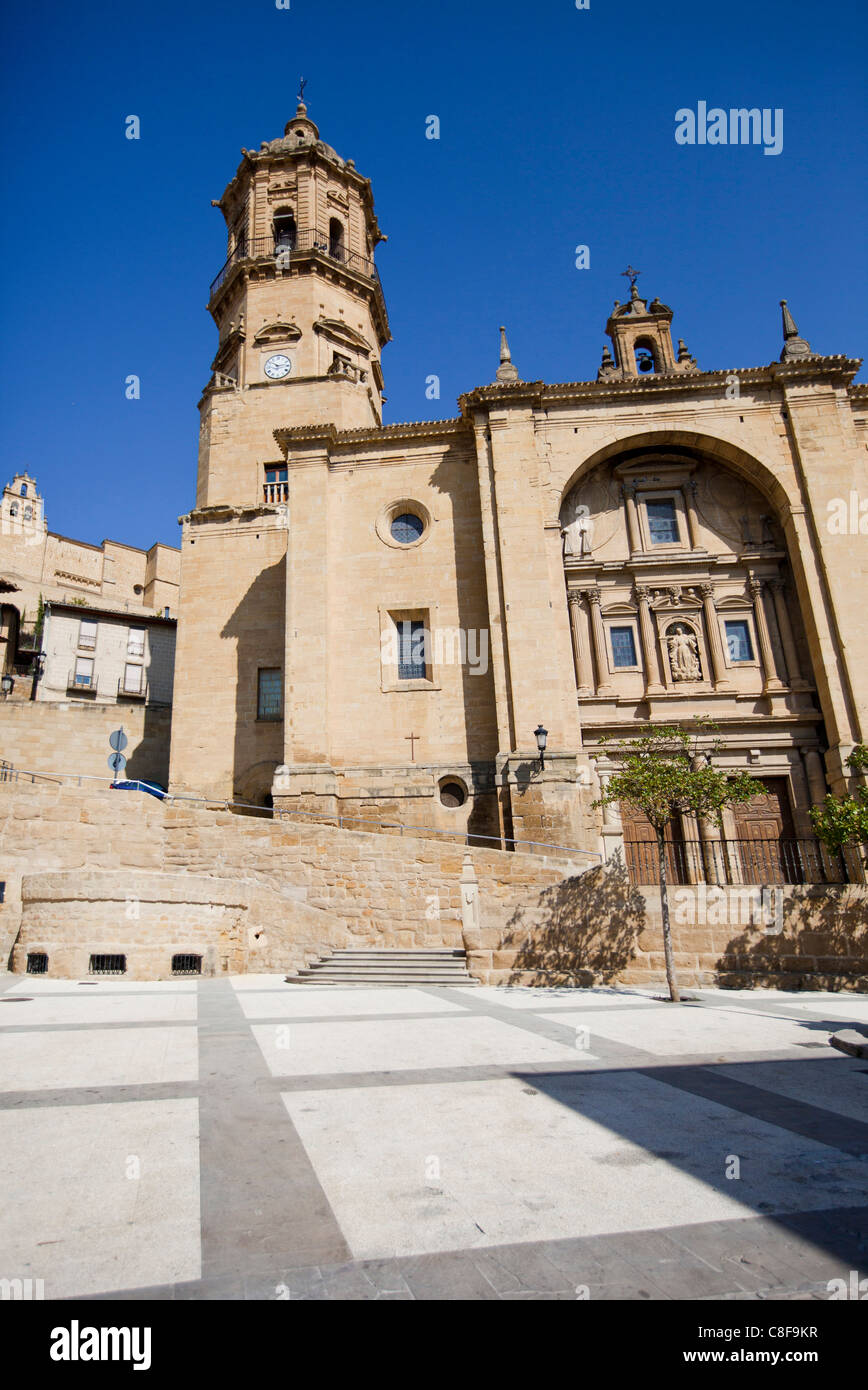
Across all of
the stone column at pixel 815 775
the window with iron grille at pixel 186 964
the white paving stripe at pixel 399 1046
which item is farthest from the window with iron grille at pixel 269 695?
the stone column at pixel 815 775

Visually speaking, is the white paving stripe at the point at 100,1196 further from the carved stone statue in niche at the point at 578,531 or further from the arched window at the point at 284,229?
the arched window at the point at 284,229

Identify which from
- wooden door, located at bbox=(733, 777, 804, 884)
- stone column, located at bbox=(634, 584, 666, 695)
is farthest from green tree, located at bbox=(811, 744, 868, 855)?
stone column, located at bbox=(634, 584, 666, 695)

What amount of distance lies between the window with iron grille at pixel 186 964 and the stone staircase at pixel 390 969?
5.81 feet

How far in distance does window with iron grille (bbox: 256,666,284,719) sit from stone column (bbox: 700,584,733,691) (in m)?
13.3

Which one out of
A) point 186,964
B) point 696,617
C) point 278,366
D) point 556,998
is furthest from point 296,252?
point 556,998

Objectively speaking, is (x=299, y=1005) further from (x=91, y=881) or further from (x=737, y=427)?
(x=737, y=427)

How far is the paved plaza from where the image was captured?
2.71 meters

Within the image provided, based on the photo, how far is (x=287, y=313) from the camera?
27266 mm

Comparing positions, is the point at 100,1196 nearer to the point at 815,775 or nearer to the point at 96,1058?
the point at 96,1058

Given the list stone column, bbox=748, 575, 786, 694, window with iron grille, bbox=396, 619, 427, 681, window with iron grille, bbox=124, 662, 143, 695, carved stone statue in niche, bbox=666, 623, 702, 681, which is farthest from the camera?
window with iron grille, bbox=124, 662, 143, 695

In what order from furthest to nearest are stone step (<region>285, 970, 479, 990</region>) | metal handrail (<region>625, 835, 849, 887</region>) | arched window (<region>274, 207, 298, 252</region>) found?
arched window (<region>274, 207, 298, 252</region>), metal handrail (<region>625, 835, 849, 887</region>), stone step (<region>285, 970, 479, 990</region>)

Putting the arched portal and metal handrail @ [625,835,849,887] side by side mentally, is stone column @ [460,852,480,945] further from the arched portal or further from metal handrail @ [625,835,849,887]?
the arched portal
